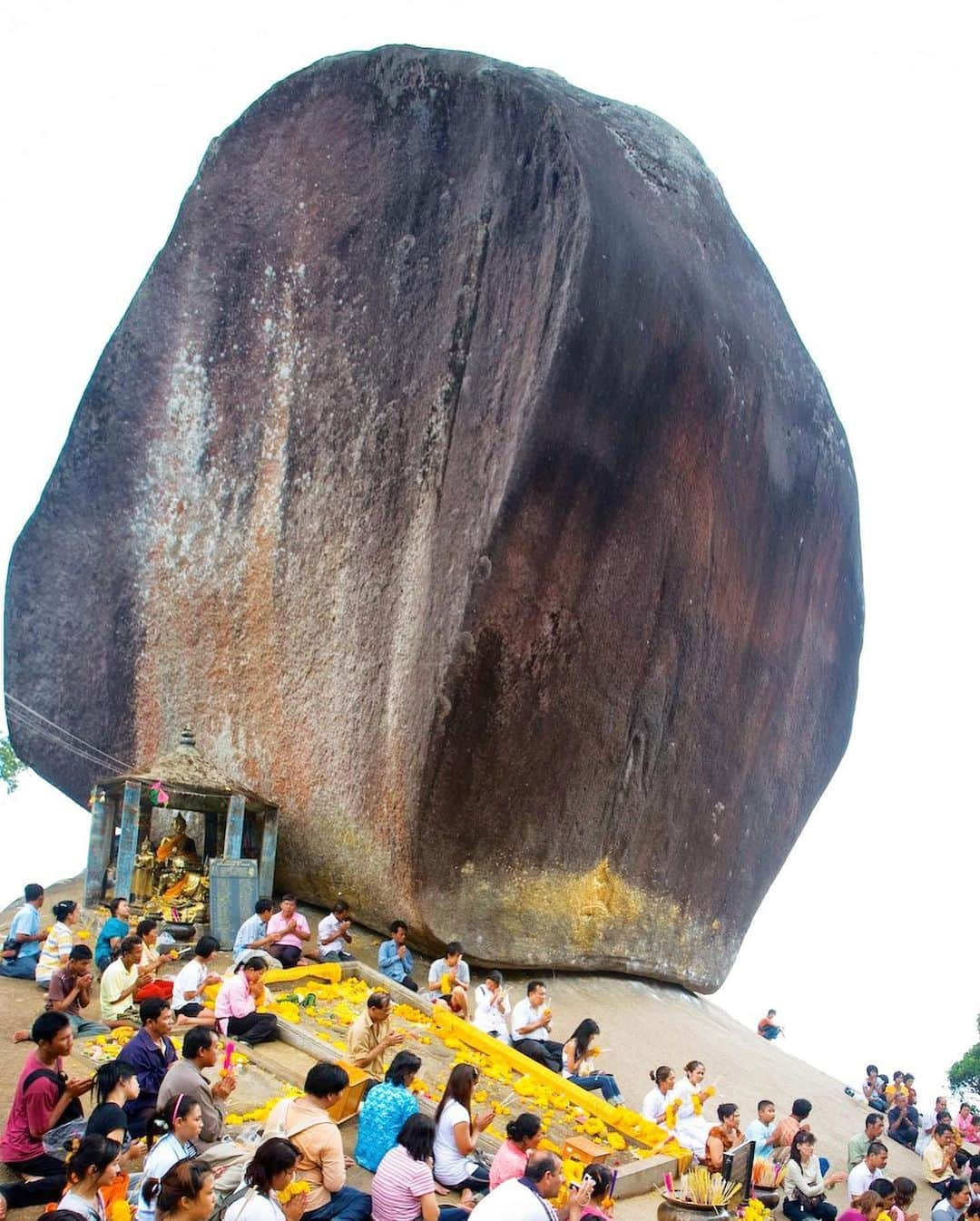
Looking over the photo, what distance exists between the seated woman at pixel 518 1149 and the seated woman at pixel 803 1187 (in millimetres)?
3693

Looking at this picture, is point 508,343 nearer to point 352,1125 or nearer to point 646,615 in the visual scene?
point 646,615

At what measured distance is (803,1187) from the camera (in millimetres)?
8016

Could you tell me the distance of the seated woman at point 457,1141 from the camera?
17.9ft

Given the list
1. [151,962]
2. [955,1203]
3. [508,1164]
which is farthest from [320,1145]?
[955,1203]

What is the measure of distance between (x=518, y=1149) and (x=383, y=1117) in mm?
684

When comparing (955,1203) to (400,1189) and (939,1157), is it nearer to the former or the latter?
(939,1157)

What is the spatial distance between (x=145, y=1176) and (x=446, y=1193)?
1457mm

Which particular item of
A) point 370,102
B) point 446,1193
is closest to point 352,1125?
point 446,1193

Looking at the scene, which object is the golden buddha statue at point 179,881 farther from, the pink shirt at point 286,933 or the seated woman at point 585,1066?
the seated woman at point 585,1066

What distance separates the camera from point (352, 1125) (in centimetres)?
603

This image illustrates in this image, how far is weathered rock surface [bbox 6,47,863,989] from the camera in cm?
995

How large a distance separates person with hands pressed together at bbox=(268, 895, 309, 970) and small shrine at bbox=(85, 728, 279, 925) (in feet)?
3.08

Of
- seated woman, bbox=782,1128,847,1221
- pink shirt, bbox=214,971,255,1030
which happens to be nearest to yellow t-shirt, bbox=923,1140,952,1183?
seated woman, bbox=782,1128,847,1221

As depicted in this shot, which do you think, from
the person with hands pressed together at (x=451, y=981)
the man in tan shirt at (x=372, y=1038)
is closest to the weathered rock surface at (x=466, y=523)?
the person with hands pressed together at (x=451, y=981)
